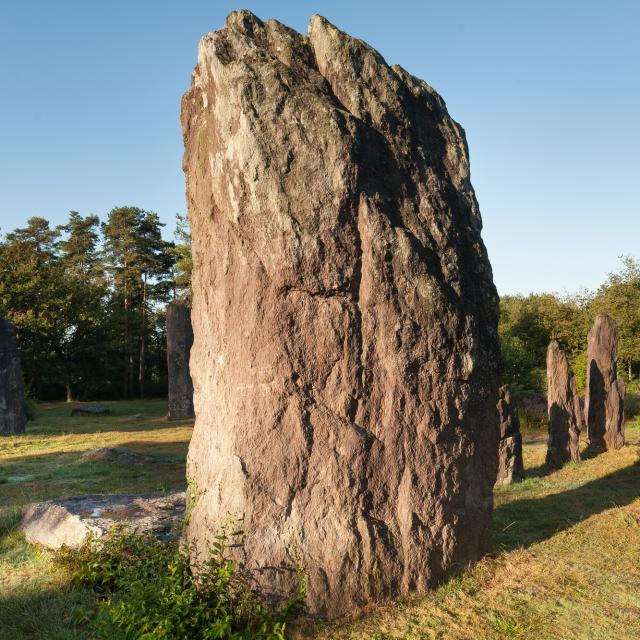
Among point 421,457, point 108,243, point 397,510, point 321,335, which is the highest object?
point 108,243

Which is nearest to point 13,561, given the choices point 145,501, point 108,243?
point 145,501

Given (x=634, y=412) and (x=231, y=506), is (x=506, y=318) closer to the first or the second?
(x=634, y=412)

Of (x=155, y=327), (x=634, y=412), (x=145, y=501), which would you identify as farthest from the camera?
(x=155, y=327)

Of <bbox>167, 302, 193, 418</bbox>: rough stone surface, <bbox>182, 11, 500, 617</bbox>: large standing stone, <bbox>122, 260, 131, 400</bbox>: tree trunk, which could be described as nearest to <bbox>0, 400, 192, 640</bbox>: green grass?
<bbox>167, 302, 193, 418</bbox>: rough stone surface

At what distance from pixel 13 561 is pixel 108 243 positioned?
3795 cm

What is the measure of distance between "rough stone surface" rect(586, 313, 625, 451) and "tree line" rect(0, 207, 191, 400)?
25.2 meters

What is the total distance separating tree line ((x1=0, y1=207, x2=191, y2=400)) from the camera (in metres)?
32.7

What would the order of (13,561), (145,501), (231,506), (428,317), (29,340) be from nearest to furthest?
(231,506), (428,317), (13,561), (145,501), (29,340)

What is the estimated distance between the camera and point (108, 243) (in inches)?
1634

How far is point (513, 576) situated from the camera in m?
5.31

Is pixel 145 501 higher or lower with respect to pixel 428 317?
lower

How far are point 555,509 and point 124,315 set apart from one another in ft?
106

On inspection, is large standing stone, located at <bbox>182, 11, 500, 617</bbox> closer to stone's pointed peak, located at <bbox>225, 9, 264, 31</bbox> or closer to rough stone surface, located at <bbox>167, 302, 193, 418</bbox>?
stone's pointed peak, located at <bbox>225, 9, 264, 31</bbox>

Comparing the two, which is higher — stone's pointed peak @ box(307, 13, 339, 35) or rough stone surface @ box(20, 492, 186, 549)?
stone's pointed peak @ box(307, 13, 339, 35)
